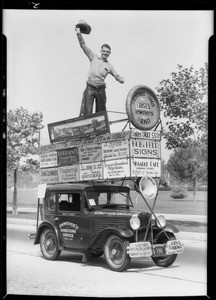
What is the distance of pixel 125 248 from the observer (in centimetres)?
753

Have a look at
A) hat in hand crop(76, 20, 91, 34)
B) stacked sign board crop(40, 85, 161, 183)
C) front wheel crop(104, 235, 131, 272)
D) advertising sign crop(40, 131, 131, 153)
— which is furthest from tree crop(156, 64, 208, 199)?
front wheel crop(104, 235, 131, 272)

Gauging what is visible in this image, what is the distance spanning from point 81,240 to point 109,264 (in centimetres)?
68

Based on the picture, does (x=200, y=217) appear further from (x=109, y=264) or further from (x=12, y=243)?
(x=12, y=243)

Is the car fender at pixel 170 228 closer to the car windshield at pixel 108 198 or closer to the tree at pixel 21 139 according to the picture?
the car windshield at pixel 108 198

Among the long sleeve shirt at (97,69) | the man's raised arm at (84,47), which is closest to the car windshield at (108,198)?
the long sleeve shirt at (97,69)

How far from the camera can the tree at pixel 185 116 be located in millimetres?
8059

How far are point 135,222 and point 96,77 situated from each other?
6.46 feet

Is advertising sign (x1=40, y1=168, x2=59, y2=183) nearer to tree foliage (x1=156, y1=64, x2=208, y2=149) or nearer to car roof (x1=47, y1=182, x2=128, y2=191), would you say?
car roof (x1=47, y1=182, x2=128, y2=191)

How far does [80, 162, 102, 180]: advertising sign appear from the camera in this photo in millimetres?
8062

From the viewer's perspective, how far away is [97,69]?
784 cm

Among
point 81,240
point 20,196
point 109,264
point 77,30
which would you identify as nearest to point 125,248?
point 109,264

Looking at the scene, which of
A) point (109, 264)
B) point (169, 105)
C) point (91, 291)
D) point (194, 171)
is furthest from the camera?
point (194, 171)

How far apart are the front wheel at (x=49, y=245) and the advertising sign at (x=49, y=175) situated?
720mm

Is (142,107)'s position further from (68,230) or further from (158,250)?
(68,230)
